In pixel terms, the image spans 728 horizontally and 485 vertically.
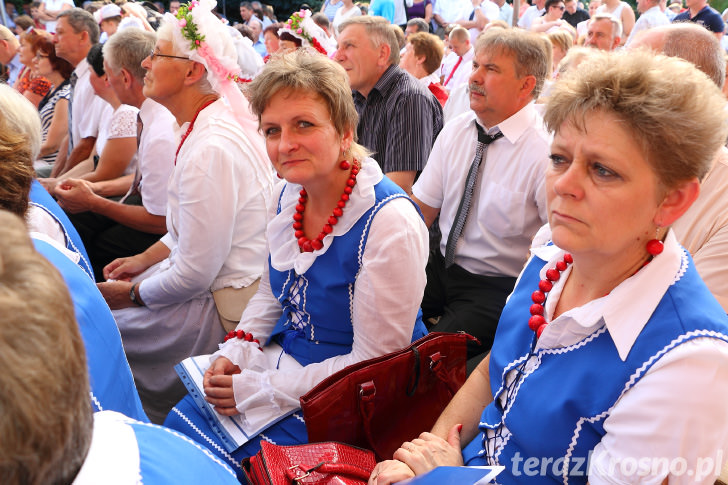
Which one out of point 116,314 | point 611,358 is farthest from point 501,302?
point 116,314

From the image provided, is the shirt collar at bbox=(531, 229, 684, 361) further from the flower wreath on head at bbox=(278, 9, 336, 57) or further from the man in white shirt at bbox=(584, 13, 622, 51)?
the man in white shirt at bbox=(584, 13, 622, 51)

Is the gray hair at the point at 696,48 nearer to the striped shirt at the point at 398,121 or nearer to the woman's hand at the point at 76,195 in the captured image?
the striped shirt at the point at 398,121

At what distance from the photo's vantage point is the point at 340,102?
2096mm

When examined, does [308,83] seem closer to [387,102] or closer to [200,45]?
[200,45]

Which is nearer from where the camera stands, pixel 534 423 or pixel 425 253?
pixel 534 423

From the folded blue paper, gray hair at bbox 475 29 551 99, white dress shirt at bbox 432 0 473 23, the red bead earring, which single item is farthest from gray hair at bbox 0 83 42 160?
white dress shirt at bbox 432 0 473 23

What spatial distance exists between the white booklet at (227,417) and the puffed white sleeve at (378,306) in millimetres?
54

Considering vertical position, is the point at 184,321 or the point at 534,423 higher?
the point at 534,423

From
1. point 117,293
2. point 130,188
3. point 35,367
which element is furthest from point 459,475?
point 130,188

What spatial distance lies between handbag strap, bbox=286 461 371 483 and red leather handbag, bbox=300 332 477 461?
161 millimetres

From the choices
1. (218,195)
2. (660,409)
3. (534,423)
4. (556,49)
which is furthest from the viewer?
(556,49)

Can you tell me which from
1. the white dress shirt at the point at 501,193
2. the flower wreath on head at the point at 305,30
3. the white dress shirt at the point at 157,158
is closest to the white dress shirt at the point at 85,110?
the white dress shirt at the point at 157,158

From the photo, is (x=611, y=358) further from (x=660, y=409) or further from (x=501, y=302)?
(x=501, y=302)

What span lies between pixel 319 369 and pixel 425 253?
0.53 m
